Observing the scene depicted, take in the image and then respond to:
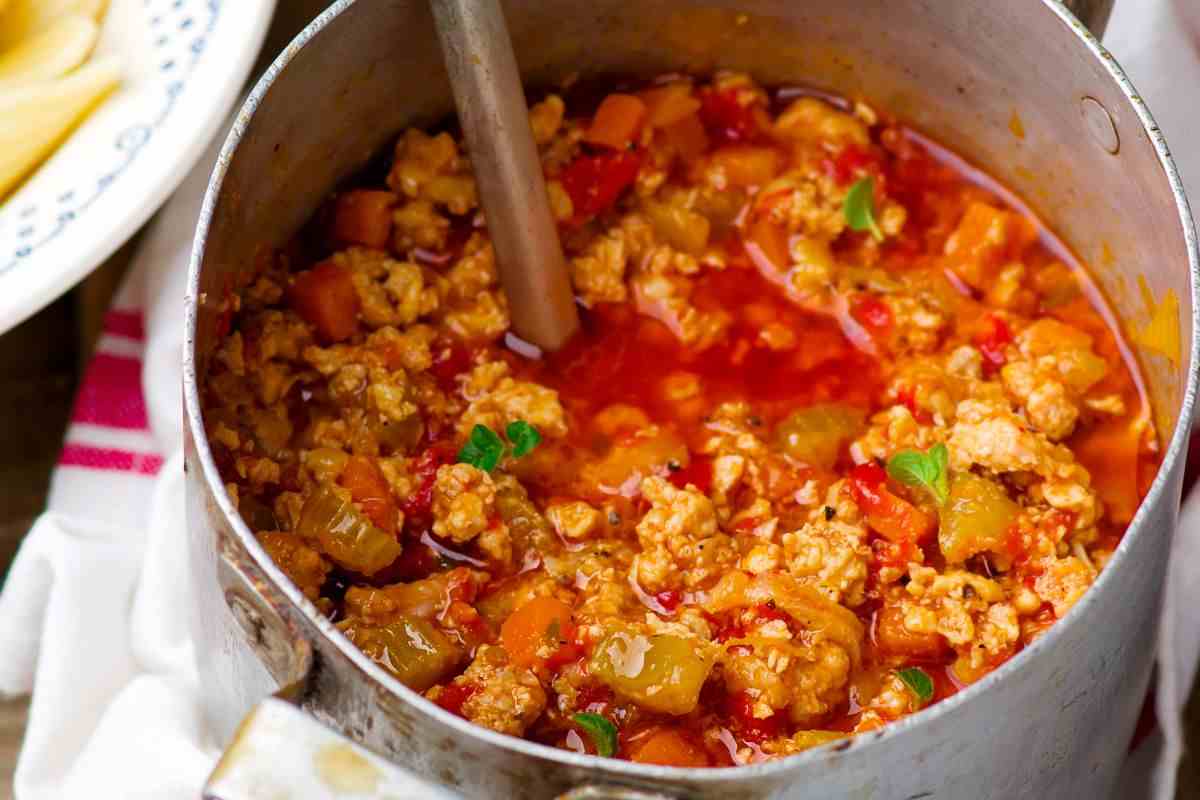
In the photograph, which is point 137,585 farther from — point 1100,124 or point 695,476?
point 1100,124

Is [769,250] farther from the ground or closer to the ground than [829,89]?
closer to the ground

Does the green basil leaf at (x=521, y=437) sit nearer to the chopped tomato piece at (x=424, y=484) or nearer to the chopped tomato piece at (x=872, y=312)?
the chopped tomato piece at (x=424, y=484)

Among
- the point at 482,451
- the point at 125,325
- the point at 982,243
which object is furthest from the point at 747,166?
the point at 125,325

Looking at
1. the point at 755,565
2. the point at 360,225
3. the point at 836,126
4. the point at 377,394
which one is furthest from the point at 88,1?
the point at 755,565

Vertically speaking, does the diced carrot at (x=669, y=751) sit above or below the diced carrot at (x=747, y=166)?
below

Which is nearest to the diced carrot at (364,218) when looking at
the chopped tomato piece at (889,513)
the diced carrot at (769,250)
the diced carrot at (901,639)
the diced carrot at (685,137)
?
the diced carrot at (685,137)

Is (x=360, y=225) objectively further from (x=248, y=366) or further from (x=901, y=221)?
(x=901, y=221)

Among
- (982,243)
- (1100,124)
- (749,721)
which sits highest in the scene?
(1100,124)
